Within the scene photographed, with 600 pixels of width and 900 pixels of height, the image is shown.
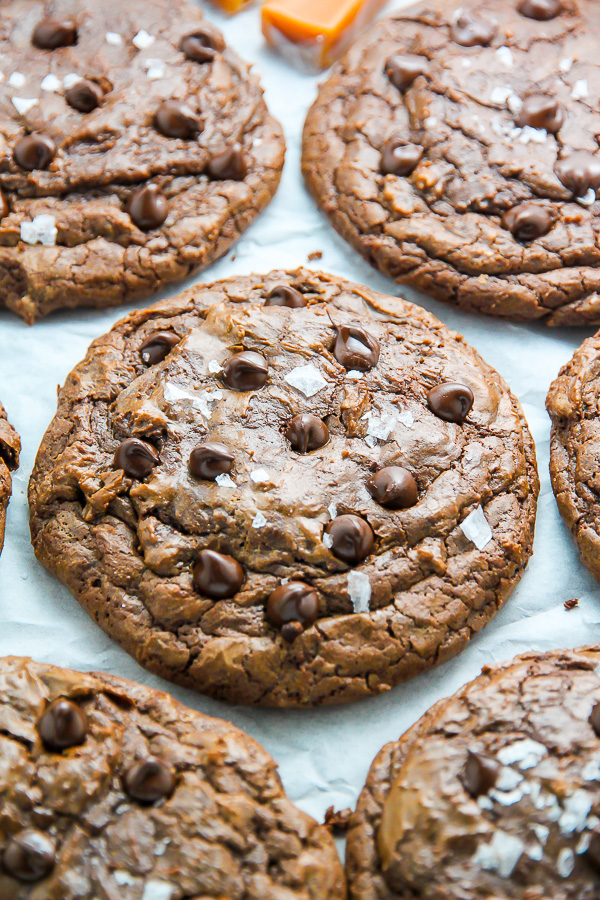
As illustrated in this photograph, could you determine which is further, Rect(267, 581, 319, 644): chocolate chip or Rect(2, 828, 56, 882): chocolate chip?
Rect(267, 581, 319, 644): chocolate chip

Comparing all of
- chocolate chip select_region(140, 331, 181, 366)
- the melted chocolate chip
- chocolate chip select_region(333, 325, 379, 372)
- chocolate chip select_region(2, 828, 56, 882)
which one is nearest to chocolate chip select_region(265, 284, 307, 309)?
chocolate chip select_region(333, 325, 379, 372)

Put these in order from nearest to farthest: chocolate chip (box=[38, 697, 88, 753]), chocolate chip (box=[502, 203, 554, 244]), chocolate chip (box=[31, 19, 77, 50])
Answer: chocolate chip (box=[38, 697, 88, 753]) < chocolate chip (box=[502, 203, 554, 244]) < chocolate chip (box=[31, 19, 77, 50])

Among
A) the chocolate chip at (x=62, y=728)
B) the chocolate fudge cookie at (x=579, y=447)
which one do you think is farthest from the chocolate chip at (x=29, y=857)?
the chocolate fudge cookie at (x=579, y=447)

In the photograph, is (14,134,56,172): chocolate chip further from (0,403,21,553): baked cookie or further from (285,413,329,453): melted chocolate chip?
(285,413,329,453): melted chocolate chip

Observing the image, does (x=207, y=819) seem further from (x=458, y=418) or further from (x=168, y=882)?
(x=458, y=418)

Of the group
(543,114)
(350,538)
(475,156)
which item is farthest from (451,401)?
(543,114)

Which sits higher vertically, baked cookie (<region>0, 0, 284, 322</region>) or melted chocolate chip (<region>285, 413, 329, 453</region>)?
baked cookie (<region>0, 0, 284, 322</region>)

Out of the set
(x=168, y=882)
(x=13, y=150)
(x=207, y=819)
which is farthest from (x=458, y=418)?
(x=13, y=150)
